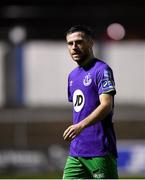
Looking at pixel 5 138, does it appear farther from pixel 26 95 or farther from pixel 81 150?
pixel 81 150

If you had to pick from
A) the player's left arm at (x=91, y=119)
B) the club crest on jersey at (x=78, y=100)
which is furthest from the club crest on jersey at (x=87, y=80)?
the player's left arm at (x=91, y=119)

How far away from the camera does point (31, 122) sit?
65.2 ft

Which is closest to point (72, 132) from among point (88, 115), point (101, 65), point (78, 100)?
point (88, 115)

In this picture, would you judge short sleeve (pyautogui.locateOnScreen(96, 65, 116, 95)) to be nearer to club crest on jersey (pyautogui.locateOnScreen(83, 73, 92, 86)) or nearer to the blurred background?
club crest on jersey (pyautogui.locateOnScreen(83, 73, 92, 86))

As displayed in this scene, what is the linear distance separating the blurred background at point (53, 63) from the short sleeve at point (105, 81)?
423 inches

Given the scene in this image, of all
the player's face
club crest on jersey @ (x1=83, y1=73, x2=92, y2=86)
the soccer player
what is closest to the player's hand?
the soccer player

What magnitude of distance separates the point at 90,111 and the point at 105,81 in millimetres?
296

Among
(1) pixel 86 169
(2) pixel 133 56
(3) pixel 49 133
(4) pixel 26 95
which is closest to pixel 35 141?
(3) pixel 49 133

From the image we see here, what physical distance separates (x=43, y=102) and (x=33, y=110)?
0.78m

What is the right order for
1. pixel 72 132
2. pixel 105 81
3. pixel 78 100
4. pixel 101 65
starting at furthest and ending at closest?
pixel 78 100 → pixel 101 65 → pixel 105 81 → pixel 72 132

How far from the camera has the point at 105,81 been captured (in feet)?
19.2

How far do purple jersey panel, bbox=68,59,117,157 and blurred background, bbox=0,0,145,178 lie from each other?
10542 millimetres

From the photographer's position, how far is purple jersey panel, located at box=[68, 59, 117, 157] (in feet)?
19.5

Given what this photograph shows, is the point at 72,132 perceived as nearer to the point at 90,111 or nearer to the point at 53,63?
the point at 90,111
